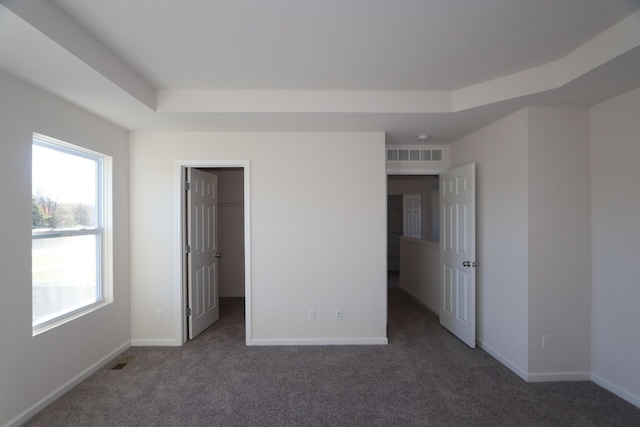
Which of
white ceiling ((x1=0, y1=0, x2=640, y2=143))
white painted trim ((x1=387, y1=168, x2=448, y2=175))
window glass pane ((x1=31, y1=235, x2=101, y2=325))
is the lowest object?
window glass pane ((x1=31, y1=235, x2=101, y2=325))

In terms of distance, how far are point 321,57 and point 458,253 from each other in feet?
8.65

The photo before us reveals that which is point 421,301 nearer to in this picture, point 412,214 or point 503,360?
point 503,360

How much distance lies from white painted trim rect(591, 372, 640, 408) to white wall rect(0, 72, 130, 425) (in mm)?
4541

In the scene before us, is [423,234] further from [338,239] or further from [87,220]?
[87,220]

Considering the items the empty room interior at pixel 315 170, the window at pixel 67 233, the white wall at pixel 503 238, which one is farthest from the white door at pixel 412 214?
the window at pixel 67 233

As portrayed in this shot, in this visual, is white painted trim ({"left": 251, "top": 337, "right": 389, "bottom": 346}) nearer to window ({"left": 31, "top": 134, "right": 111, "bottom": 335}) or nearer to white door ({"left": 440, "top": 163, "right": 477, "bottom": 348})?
white door ({"left": 440, "top": 163, "right": 477, "bottom": 348})

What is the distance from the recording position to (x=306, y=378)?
2.59m

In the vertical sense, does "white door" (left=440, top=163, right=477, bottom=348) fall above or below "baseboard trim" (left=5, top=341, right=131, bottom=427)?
above

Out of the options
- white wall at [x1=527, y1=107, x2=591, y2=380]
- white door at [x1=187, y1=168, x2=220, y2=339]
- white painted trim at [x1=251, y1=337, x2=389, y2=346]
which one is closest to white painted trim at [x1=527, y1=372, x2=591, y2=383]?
white wall at [x1=527, y1=107, x2=591, y2=380]

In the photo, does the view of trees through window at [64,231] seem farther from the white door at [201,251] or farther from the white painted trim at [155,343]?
the white door at [201,251]

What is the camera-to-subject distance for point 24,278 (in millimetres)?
2047

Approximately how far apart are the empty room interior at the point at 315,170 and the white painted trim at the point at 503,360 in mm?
20

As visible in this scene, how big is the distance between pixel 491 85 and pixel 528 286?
1793 mm

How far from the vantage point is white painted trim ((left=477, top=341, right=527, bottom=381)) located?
257cm
